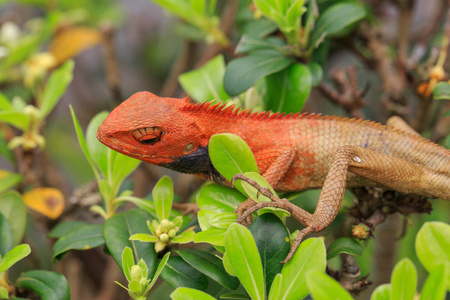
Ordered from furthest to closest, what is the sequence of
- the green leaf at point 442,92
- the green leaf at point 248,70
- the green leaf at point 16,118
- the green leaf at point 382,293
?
the green leaf at point 16,118, the green leaf at point 248,70, the green leaf at point 442,92, the green leaf at point 382,293

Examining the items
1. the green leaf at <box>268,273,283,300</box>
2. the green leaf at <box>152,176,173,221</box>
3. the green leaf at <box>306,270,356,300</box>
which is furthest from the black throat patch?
the green leaf at <box>306,270,356,300</box>

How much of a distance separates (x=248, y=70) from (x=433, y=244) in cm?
119

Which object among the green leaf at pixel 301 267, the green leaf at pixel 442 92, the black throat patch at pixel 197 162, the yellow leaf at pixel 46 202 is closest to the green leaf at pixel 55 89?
the yellow leaf at pixel 46 202

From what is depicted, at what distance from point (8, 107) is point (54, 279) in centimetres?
101

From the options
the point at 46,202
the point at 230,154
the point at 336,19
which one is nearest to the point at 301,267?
the point at 230,154

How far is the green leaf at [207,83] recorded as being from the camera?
237 cm

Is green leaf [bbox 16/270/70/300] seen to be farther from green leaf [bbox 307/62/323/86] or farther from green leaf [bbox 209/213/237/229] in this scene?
green leaf [bbox 307/62/323/86]

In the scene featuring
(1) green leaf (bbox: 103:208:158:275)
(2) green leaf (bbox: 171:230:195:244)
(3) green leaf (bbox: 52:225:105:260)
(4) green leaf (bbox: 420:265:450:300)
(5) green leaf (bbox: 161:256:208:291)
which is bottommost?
(3) green leaf (bbox: 52:225:105:260)

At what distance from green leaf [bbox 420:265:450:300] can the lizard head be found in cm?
128

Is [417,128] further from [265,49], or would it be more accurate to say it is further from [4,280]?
[4,280]

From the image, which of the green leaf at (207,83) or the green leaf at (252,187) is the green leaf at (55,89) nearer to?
the green leaf at (207,83)

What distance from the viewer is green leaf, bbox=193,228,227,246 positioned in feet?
4.90

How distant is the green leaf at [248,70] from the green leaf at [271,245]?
2.53 feet

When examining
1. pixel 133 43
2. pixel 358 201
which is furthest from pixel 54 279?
pixel 133 43
